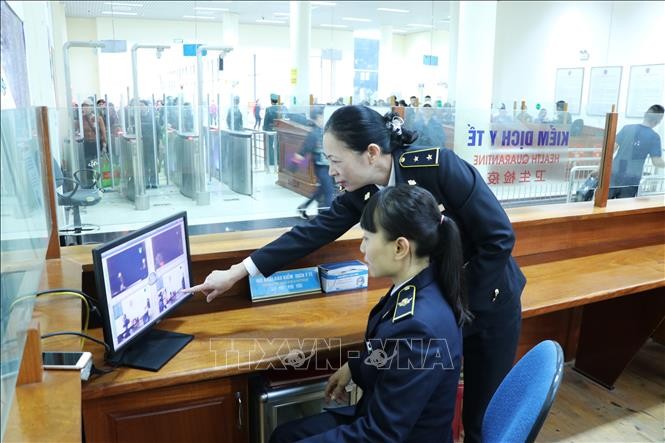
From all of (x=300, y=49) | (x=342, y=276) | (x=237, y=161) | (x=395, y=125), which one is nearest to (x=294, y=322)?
(x=342, y=276)

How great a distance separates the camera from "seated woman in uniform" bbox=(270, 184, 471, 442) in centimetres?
116

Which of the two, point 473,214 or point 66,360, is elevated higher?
point 473,214

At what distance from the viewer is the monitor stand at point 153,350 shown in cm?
146

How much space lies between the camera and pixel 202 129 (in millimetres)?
4434

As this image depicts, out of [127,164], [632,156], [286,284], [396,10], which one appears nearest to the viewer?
[286,284]

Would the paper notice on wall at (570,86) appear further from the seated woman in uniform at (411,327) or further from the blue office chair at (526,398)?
the blue office chair at (526,398)

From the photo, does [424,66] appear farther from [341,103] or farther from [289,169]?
[289,169]

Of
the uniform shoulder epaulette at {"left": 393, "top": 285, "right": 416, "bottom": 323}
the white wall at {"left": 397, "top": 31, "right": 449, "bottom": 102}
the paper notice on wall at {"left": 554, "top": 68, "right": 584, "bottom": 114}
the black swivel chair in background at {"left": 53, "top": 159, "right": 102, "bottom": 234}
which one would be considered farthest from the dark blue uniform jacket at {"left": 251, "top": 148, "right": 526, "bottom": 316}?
the white wall at {"left": 397, "top": 31, "right": 449, "bottom": 102}

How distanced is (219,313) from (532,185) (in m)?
1.98

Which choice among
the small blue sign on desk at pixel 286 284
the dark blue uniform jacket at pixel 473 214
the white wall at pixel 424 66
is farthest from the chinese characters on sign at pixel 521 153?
the white wall at pixel 424 66

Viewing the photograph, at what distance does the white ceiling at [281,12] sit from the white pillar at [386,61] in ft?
0.66

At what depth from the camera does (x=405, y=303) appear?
1265 mm

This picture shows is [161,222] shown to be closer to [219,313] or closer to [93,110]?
[219,313]

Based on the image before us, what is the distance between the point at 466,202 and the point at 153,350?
99 cm
